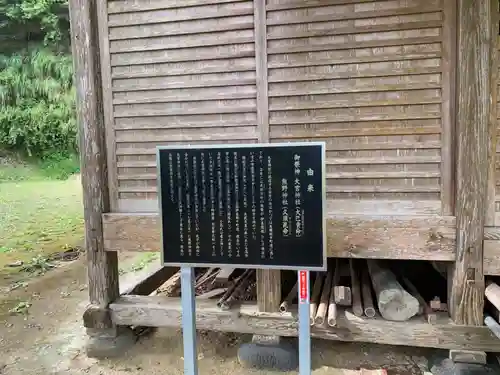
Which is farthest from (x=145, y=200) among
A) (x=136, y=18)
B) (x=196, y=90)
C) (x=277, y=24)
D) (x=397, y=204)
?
(x=397, y=204)

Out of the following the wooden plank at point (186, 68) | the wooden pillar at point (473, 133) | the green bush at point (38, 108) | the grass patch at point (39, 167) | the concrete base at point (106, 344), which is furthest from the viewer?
the green bush at point (38, 108)

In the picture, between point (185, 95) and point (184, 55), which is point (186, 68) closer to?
point (184, 55)

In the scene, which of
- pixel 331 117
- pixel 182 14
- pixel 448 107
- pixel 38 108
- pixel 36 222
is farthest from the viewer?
pixel 38 108

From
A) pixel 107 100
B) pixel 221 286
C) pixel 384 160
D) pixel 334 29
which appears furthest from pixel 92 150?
pixel 384 160

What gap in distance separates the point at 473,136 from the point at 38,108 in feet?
68.2

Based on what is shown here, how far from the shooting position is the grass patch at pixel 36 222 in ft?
25.8

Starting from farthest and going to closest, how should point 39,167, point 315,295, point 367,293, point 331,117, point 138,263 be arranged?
point 39,167, point 138,263, point 315,295, point 367,293, point 331,117

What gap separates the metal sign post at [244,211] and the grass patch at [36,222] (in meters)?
5.23

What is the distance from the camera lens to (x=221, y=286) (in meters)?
5.18

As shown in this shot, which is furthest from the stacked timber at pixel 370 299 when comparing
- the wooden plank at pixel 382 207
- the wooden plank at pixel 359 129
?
the wooden plank at pixel 359 129

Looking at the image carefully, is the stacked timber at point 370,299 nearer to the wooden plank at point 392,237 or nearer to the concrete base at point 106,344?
the wooden plank at point 392,237

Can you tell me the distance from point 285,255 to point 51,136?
790 inches

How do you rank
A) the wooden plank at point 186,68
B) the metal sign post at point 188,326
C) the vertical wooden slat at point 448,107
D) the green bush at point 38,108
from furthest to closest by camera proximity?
the green bush at point 38,108, the wooden plank at point 186,68, the vertical wooden slat at point 448,107, the metal sign post at point 188,326

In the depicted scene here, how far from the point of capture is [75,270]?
715 centimetres
